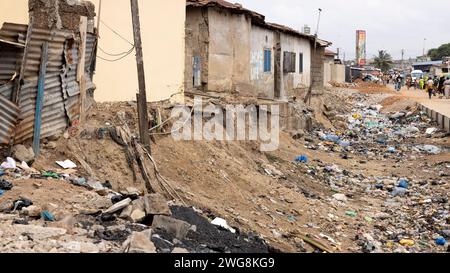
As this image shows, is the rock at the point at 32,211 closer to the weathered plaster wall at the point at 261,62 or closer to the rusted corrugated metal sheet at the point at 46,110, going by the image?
the rusted corrugated metal sheet at the point at 46,110

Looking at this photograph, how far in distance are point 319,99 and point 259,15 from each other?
8475 millimetres

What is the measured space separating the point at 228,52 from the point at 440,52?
75233mm

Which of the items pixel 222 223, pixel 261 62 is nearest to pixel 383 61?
pixel 261 62

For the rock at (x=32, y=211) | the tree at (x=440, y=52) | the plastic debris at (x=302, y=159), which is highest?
the tree at (x=440, y=52)

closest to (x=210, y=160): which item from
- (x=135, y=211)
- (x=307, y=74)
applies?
(x=135, y=211)

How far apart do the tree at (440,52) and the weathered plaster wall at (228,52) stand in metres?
69.8

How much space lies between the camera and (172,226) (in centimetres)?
463

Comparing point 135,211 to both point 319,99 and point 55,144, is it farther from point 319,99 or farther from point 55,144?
point 319,99

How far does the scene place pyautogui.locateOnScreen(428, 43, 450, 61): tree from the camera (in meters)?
77.4

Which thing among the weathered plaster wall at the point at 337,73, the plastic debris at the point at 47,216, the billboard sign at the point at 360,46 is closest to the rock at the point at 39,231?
the plastic debris at the point at 47,216

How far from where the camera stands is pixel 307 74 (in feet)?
70.1

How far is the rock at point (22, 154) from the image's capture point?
236 inches

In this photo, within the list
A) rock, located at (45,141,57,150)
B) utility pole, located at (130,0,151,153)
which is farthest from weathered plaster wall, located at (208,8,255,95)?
rock, located at (45,141,57,150)

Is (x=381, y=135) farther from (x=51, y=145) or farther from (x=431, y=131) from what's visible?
(x=51, y=145)
